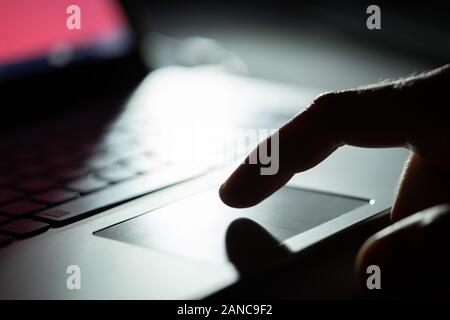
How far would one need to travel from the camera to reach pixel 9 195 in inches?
23.7

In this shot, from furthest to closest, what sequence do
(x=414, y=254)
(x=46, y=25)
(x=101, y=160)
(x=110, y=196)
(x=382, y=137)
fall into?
(x=46, y=25) < (x=101, y=160) < (x=110, y=196) < (x=382, y=137) < (x=414, y=254)

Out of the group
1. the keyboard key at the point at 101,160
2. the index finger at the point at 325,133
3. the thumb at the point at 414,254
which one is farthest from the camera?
the keyboard key at the point at 101,160

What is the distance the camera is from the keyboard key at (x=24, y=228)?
50 cm

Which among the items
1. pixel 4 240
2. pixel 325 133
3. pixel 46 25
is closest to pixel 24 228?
pixel 4 240

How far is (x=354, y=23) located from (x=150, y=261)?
1.08 m

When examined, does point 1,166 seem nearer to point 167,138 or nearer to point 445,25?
point 167,138

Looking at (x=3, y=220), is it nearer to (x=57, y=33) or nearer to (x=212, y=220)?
(x=212, y=220)

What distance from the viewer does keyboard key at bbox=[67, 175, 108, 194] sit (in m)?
0.61

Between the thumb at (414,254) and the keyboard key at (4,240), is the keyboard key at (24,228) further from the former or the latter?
the thumb at (414,254)

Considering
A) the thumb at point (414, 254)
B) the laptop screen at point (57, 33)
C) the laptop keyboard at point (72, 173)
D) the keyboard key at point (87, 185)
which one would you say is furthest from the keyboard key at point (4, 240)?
the laptop screen at point (57, 33)

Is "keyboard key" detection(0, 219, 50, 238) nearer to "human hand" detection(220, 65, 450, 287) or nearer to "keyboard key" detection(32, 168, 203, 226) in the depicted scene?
"keyboard key" detection(32, 168, 203, 226)

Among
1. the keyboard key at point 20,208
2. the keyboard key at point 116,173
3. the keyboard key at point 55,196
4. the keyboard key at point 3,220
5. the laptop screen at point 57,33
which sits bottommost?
the keyboard key at point 3,220

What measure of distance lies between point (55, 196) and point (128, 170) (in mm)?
93

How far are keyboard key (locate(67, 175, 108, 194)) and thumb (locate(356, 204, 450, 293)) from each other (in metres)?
0.30
